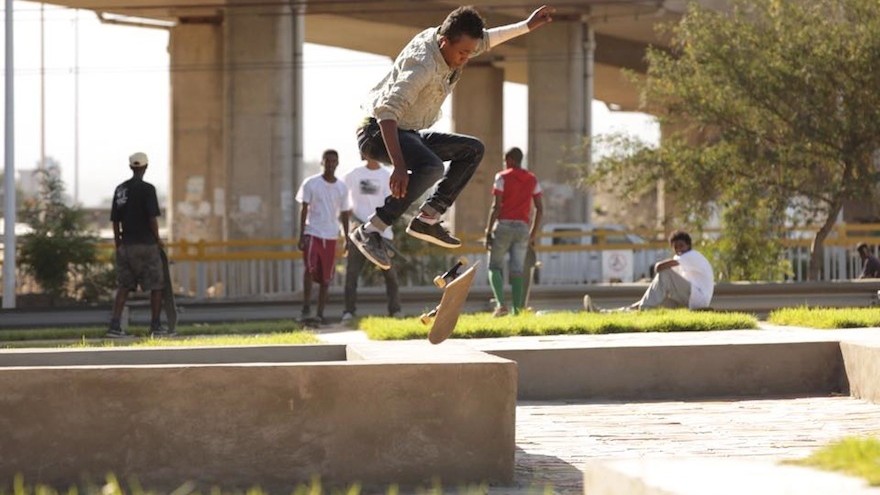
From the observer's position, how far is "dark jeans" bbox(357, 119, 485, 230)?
9102mm

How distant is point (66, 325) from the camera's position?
66.0ft

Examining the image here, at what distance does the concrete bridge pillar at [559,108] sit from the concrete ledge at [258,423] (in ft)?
114

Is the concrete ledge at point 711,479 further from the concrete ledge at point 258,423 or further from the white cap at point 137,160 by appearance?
the white cap at point 137,160

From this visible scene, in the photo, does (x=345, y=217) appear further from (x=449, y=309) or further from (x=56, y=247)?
(x=56, y=247)

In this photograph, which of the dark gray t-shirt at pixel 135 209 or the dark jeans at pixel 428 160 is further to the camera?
the dark gray t-shirt at pixel 135 209

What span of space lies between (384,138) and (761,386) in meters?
3.40

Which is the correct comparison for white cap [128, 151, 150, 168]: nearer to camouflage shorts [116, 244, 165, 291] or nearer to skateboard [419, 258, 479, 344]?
camouflage shorts [116, 244, 165, 291]

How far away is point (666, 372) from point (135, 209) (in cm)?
778

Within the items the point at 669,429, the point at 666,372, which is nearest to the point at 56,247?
the point at 666,372

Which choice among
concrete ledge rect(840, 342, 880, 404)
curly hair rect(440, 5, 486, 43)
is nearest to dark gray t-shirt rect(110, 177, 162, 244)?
concrete ledge rect(840, 342, 880, 404)

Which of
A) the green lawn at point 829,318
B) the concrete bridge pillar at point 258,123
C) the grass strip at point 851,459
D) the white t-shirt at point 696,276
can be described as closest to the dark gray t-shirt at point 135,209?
the white t-shirt at point 696,276

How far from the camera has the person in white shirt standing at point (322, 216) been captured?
17703 mm

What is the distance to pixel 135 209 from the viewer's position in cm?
1719

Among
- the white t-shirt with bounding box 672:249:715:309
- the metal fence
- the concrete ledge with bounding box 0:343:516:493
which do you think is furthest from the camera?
the metal fence
